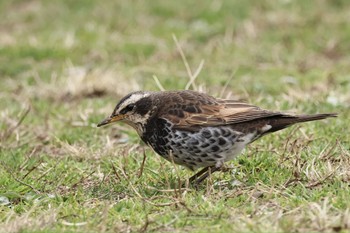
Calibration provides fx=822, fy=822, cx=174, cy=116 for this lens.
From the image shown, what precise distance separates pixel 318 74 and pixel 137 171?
5193mm

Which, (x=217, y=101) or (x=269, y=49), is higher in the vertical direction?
(x=217, y=101)

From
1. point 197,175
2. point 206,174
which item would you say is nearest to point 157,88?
point 197,175

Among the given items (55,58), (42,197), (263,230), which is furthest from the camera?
(55,58)

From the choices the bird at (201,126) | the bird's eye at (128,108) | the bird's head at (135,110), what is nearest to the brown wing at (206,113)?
the bird at (201,126)

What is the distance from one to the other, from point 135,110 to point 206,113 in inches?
28.2

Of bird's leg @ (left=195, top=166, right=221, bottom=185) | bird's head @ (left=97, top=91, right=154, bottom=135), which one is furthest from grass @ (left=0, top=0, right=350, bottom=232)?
bird's head @ (left=97, top=91, right=154, bottom=135)

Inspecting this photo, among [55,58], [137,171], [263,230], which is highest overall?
[263,230]

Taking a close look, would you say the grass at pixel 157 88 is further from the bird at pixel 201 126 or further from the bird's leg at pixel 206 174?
the bird at pixel 201 126

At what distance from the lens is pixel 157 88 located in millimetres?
11961

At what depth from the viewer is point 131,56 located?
1452cm

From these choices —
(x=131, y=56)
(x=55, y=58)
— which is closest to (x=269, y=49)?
(x=131, y=56)

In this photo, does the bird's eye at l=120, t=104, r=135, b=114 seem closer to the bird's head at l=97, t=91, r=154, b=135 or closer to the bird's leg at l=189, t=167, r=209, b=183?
the bird's head at l=97, t=91, r=154, b=135

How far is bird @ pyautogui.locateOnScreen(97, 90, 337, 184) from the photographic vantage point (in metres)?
7.53

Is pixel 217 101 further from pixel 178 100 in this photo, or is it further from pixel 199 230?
pixel 199 230
